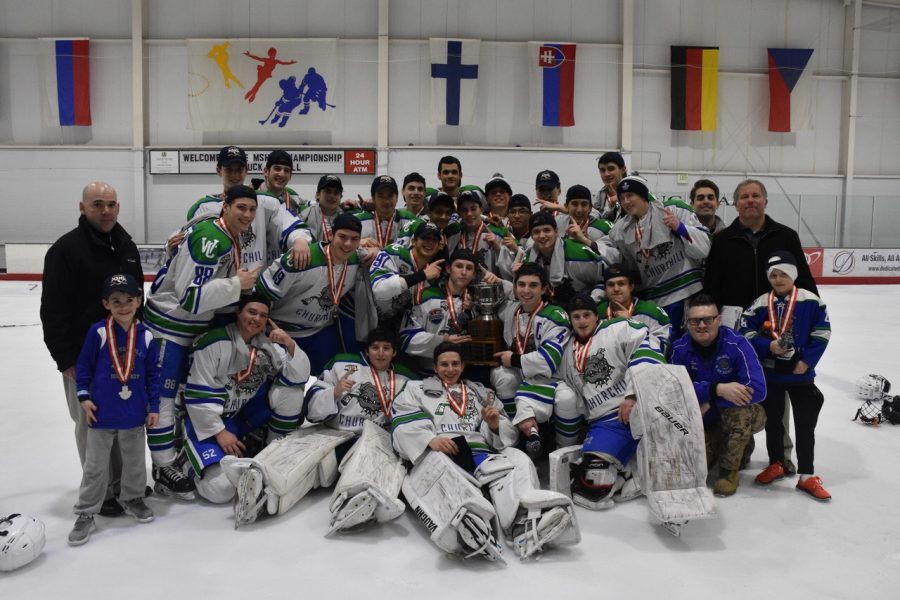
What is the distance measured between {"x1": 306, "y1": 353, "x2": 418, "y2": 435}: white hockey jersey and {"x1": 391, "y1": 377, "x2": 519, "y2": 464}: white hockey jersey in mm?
156

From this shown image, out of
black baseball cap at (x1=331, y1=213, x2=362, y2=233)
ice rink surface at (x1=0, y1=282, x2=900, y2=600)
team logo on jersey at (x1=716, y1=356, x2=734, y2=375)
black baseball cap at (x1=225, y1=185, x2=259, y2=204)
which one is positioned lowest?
ice rink surface at (x1=0, y1=282, x2=900, y2=600)

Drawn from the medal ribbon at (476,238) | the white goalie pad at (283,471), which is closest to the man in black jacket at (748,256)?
the medal ribbon at (476,238)

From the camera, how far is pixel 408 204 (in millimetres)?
5156

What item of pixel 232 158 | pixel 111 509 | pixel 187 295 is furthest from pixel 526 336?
pixel 111 509

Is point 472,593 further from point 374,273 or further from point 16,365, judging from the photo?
point 16,365

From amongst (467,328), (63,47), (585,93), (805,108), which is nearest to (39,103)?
(63,47)

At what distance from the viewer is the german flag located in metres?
16.0

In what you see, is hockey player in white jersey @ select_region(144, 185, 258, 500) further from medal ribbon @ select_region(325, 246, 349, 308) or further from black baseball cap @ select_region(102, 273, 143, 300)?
medal ribbon @ select_region(325, 246, 349, 308)

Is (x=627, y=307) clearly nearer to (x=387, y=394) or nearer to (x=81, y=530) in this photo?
(x=387, y=394)

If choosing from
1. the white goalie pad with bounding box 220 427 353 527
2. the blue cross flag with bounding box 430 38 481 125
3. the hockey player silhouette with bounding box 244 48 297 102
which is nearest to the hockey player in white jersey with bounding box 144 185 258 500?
the white goalie pad with bounding box 220 427 353 527

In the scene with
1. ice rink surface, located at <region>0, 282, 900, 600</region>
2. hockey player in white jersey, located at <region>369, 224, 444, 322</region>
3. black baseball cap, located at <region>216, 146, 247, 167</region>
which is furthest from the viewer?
black baseball cap, located at <region>216, 146, 247, 167</region>

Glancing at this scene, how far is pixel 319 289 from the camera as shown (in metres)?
4.17

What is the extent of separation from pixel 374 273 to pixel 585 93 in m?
13.3

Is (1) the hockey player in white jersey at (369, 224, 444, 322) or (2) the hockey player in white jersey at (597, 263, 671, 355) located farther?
(1) the hockey player in white jersey at (369, 224, 444, 322)
